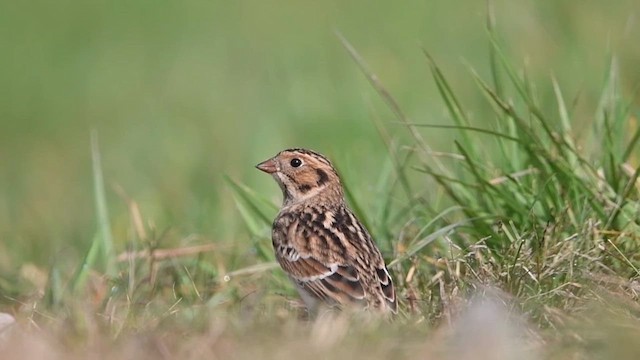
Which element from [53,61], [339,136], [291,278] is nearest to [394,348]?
[291,278]

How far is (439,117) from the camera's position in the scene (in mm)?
10922

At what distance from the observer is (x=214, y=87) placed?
12898mm

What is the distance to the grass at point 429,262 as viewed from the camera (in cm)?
495

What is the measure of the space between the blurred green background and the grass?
0.23m

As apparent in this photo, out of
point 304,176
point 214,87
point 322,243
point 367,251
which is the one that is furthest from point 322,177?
point 214,87

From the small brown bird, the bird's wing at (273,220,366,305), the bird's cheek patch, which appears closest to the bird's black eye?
the small brown bird

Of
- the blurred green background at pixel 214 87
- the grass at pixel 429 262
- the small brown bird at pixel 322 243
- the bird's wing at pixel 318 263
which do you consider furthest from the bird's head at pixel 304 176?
the blurred green background at pixel 214 87

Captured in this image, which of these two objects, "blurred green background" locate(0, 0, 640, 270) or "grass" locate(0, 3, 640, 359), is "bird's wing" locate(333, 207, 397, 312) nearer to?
"grass" locate(0, 3, 640, 359)

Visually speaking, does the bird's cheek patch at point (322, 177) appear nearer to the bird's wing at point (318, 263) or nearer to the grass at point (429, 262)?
the grass at point (429, 262)

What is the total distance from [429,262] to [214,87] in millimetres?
6362

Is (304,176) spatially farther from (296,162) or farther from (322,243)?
(322,243)

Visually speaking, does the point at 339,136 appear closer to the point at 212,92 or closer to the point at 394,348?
the point at 212,92

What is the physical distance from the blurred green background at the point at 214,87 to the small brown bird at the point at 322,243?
650 mm

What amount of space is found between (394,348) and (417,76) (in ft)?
24.5
